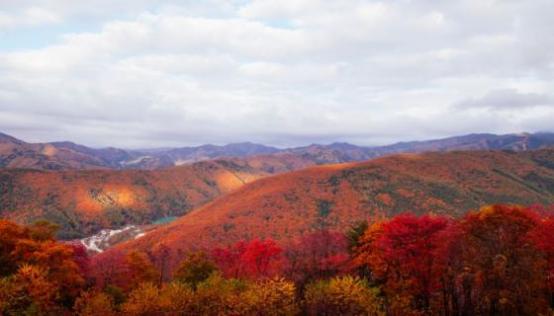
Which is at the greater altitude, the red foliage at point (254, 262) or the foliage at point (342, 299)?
the foliage at point (342, 299)

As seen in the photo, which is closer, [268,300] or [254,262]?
[268,300]

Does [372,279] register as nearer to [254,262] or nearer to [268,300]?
[268,300]

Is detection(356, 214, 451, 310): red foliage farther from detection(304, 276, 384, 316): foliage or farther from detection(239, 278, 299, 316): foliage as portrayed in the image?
detection(239, 278, 299, 316): foliage

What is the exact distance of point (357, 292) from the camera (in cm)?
6638

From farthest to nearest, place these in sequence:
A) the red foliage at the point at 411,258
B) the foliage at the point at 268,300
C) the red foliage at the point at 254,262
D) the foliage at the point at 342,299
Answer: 1. the red foliage at the point at 254,262
2. the red foliage at the point at 411,258
3. the foliage at the point at 342,299
4. the foliage at the point at 268,300

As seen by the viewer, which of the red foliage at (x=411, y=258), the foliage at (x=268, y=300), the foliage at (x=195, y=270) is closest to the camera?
the foliage at (x=268, y=300)

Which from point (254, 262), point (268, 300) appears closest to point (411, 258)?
point (268, 300)

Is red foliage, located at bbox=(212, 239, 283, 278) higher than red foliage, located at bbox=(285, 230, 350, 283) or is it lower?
lower

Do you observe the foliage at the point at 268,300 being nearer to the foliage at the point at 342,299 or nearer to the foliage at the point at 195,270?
the foliage at the point at 342,299

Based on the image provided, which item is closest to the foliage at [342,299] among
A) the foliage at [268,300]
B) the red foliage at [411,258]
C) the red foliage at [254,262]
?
the foliage at [268,300]

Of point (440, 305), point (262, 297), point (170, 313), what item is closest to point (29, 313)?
point (170, 313)

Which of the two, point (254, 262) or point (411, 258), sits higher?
point (411, 258)

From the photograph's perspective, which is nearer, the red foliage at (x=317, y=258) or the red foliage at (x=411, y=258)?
the red foliage at (x=411, y=258)

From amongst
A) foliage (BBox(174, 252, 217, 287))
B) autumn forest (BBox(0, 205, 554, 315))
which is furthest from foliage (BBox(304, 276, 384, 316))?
→ foliage (BBox(174, 252, 217, 287))
